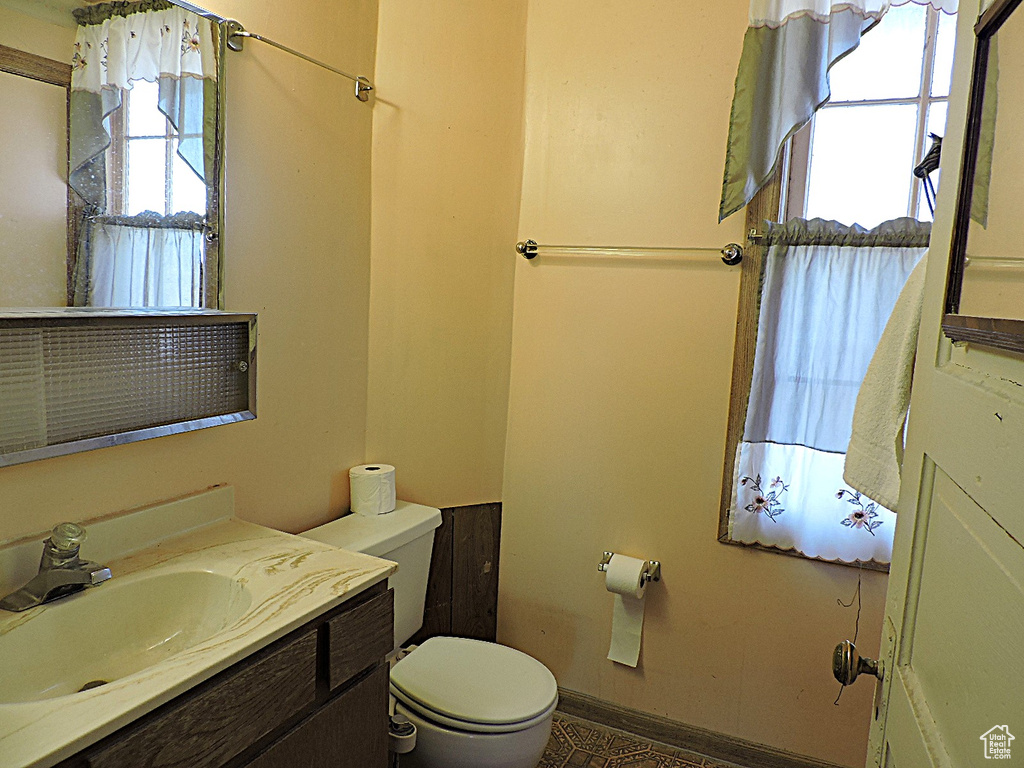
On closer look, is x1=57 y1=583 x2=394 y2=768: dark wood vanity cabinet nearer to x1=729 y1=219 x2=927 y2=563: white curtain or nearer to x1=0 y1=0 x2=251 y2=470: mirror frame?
x1=0 y1=0 x2=251 y2=470: mirror frame

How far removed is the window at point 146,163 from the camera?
4.14 feet

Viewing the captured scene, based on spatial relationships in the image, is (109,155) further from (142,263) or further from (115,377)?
(115,377)

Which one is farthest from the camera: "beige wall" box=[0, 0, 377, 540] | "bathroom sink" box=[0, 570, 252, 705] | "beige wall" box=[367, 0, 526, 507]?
"beige wall" box=[367, 0, 526, 507]

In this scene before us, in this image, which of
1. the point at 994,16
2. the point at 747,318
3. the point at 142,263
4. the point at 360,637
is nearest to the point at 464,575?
the point at 360,637

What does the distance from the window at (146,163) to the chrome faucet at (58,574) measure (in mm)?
565

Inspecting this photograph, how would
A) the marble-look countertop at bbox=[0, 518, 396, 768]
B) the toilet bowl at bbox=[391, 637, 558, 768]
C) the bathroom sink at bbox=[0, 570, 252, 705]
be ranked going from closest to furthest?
the marble-look countertop at bbox=[0, 518, 396, 768]
the bathroom sink at bbox=[0, 570, 252, 705]
the toilet bowl at bbox=[391, 637, 558, 768]

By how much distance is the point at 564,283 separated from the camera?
2055 millimetres

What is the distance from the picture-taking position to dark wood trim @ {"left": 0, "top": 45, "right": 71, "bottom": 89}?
1.11m

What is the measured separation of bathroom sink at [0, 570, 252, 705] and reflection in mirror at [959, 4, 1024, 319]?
1.16m

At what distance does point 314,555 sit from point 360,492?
1.61 feet

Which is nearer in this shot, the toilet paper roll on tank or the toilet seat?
the toilet seat

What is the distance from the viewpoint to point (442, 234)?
79.0 inches

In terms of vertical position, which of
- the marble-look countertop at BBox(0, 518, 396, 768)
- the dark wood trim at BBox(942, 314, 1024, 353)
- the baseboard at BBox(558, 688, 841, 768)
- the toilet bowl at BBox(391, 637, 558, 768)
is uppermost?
the dark wood trim at BBox(942, 314, 1024, 353)

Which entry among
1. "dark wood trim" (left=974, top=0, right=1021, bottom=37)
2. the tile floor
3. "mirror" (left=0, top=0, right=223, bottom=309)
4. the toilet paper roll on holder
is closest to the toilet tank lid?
the toilet paper roll on holder
